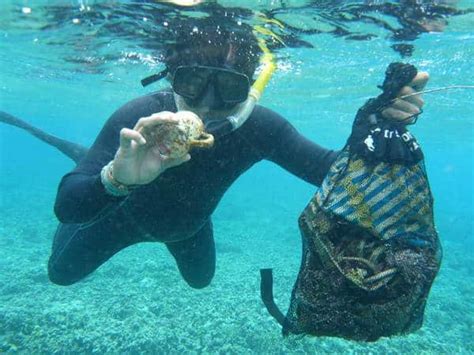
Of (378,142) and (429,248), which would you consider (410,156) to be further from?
(429,248)

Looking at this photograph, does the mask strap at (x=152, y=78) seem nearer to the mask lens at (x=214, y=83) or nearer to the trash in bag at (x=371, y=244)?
the mask lens at (x=214, y=83)

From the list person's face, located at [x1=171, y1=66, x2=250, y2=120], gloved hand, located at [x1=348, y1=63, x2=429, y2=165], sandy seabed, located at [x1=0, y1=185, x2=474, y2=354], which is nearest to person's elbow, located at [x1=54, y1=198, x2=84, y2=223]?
person's face, located at [x1=171, y1=66, x2=250, y2=120]

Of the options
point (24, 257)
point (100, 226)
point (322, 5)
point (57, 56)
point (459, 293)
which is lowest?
point (24, 257)

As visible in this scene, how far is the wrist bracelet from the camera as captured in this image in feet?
9.81

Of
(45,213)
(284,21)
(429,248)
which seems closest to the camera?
(429,248)

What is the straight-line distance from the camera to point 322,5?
8.56m

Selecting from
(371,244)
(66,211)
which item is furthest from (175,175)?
(371,244)

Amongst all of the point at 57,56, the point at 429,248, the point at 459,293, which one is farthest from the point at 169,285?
the point at 57,56

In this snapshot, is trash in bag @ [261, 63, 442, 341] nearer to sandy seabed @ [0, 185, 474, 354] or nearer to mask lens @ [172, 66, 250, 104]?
mask lens @ [172, 66, 250, 104]

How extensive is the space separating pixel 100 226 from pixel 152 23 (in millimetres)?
7021

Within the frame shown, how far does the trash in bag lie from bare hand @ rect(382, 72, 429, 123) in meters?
0.06

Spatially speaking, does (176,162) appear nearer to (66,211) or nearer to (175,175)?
(66,211)

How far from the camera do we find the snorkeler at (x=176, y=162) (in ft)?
9.74

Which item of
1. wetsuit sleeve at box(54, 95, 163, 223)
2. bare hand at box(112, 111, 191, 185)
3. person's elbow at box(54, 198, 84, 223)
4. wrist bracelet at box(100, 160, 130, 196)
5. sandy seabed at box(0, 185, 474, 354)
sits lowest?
sandy seabed at box(0, 185, 474, 354)
